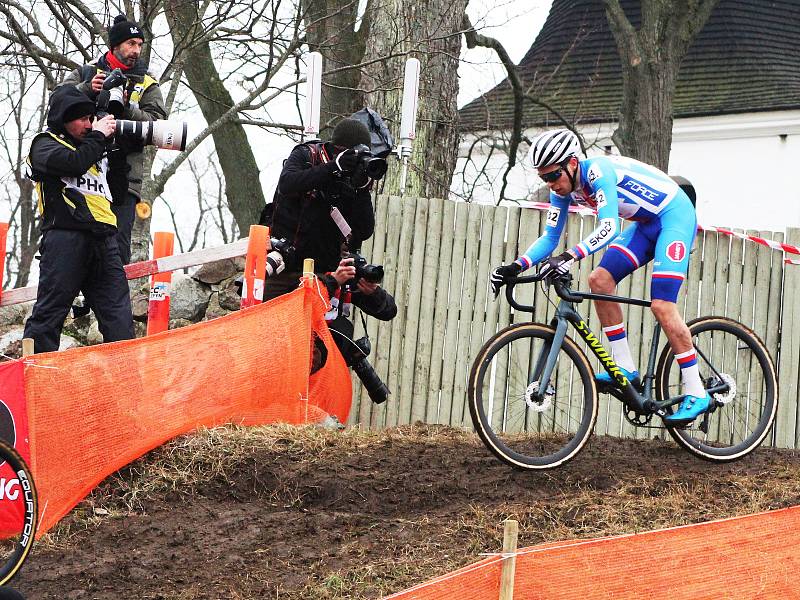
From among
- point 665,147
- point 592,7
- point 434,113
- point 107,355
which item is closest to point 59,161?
point 107,355

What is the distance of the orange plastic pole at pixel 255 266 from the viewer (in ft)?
26.8

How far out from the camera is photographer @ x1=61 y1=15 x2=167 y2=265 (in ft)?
24.4

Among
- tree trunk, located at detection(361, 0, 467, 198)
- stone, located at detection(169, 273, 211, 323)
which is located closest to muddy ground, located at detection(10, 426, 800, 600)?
stone, located at detection(169, 273, 211, 323)

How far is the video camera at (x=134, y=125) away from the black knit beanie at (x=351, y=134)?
1.26 metres

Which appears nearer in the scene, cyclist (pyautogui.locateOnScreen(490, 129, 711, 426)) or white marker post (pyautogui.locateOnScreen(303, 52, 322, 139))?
cyclist (pyautogui.locateOnScreen(490, 129, 711, 426))

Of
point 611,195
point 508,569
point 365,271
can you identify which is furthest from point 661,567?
point 365,271

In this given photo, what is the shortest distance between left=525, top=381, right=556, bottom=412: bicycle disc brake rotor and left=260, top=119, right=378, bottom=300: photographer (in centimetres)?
247

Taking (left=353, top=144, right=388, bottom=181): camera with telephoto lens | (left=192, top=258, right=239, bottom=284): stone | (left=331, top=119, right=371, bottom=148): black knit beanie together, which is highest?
(left=331, top=119, right=371, bottom=148): black knit beanie

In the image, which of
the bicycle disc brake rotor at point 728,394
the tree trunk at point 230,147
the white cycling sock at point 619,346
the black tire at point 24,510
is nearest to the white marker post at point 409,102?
the white cycling sock at point 619,346

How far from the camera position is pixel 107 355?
20.9 feet

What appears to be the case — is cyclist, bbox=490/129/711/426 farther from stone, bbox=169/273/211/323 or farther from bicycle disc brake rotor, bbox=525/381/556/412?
stone, bbox=169/273/211/323

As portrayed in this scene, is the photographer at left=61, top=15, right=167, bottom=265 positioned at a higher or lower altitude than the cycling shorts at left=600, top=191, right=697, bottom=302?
higher

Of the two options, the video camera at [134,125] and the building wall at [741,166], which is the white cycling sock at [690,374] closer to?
the video camera at [134,125]

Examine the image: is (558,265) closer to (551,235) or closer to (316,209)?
(551,235)
